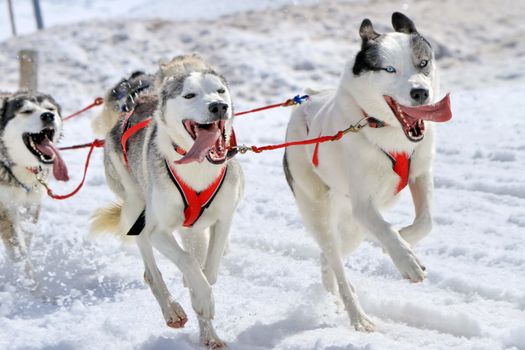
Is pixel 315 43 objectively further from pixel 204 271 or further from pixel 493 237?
pixel 204 271

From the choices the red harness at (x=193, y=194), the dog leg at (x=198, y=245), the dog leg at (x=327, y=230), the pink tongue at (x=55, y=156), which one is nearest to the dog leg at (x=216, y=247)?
the red harness at (x=193, y=194)

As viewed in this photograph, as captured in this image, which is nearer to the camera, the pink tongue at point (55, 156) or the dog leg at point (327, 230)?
the dog leg at point (327, 230)

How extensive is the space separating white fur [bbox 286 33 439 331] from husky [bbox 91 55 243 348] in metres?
0.44

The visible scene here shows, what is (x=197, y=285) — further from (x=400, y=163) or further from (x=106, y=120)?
(x=106, y=120)

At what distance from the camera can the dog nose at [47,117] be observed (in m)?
4.71

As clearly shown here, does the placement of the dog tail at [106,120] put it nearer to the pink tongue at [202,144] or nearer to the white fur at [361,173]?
the white fur at [361,173]

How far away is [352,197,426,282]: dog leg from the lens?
308 centimetres

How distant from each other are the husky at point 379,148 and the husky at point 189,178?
19.0 inches

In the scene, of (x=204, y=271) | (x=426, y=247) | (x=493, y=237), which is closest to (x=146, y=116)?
(x=204, y=271)

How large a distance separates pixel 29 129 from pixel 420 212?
2533mm

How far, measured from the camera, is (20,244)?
4648 mm

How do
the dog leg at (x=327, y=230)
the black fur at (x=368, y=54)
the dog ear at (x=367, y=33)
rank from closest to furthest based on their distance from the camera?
the black fur at (x=368, y=54)
the dog ear at (x=367, y=33)
the dog leg at (x=327, y=230)

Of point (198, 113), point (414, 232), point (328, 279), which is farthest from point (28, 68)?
point (414, 232)

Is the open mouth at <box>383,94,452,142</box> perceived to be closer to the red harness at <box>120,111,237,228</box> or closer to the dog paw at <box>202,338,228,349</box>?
the red harness at <box>120,111,237,228</box>
